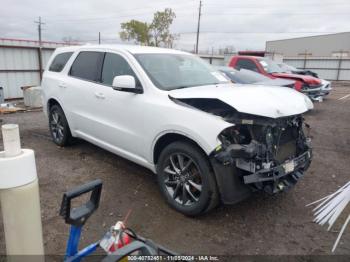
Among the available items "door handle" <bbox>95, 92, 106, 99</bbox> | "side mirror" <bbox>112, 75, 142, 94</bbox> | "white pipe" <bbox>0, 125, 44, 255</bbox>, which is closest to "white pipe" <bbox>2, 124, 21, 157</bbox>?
"white pipe" <bbox>0, 125, 44, 255</bbox>

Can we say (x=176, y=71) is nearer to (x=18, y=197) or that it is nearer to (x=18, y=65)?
(x=18, y=197)

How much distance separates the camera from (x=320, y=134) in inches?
290

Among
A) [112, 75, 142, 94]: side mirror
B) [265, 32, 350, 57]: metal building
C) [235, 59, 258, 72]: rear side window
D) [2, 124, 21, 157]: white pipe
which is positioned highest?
[265, 32, 350, 57]: metal building

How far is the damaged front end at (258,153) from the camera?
9.61 ft

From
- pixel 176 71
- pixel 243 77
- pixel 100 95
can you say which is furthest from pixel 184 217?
pixel 243 77

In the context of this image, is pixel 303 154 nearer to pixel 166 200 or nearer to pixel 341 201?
pixel 166 200

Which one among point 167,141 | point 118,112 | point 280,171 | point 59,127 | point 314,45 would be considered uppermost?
point 314,45

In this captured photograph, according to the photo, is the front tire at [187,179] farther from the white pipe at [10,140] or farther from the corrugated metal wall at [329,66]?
the corrugated metal wall at [329,66]

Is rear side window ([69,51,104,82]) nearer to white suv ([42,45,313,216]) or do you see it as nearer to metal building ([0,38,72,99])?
white suv ([42,45,313,216])

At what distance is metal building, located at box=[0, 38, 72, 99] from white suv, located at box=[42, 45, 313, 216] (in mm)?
8538

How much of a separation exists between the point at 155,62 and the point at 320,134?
5068 mm

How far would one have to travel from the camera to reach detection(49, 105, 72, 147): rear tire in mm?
5426

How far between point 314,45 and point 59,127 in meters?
59.2

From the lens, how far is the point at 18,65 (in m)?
12.1
